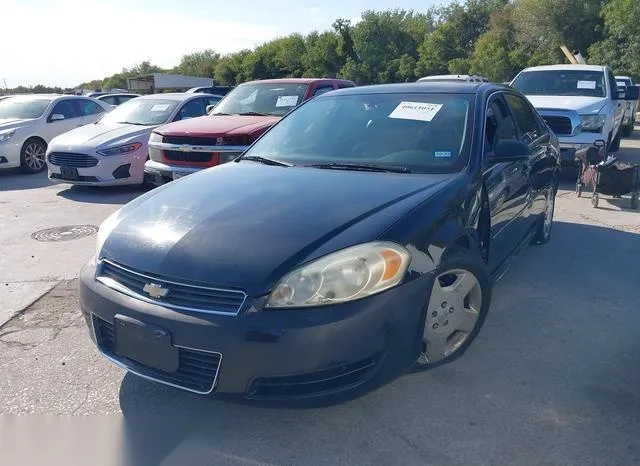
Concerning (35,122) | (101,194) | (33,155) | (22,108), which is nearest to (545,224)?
(101,194)

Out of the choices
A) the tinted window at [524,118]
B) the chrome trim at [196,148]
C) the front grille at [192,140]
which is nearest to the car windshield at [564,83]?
the tinted window at [524,118]

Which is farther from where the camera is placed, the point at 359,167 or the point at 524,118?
the point at 524,118

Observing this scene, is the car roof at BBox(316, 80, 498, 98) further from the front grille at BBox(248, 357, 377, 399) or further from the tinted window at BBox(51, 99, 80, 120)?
the tinted window at BBox(51, 99, 80, 120)


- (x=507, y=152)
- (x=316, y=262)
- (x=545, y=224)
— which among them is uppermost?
(x=507, y=152)

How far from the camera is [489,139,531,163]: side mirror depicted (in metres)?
3.72

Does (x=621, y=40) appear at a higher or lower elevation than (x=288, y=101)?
higher

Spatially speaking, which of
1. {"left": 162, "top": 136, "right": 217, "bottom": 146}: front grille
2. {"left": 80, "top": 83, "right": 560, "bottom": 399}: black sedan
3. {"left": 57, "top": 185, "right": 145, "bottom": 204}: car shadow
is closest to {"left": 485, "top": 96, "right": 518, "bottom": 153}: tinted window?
{"left": 80, "top": 83, "right": 560, "bottom": 399}: black sedan

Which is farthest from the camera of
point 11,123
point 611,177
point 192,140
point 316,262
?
point 11,123

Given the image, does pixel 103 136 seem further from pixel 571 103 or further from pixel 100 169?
pixel 571 103

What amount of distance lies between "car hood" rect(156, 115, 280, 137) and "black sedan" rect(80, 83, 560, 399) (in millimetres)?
3785

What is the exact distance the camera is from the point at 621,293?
14.8 ft

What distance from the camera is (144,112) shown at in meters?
9.83

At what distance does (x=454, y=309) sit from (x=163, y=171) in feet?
17.7

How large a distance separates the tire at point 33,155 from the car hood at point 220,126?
4.56 meters
